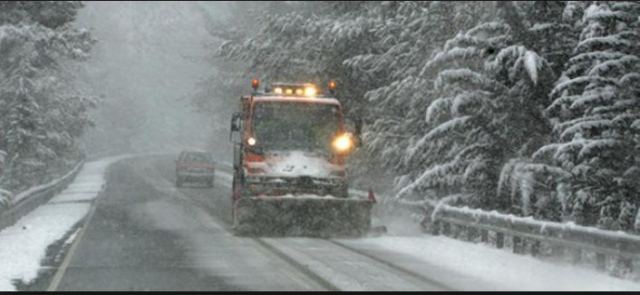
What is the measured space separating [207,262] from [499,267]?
443cm

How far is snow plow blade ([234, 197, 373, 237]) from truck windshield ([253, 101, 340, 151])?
123 cm

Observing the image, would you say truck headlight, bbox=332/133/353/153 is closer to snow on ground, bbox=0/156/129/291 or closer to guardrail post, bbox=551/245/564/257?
guardrail post, bbox=551/245/564/257

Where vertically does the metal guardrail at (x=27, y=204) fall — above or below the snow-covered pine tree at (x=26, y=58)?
below

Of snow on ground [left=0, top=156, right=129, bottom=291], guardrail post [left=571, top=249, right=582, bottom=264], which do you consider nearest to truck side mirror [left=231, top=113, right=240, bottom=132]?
snow on ground [left=0, top=156, right=129, bottom=291]

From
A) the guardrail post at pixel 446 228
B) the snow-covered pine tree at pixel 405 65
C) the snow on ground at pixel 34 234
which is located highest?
the snow-covered pine tree at pixel 405 65

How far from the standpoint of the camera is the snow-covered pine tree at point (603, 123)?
15.0m

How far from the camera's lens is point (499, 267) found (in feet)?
44.5

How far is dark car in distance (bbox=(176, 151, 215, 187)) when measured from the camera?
3978cm

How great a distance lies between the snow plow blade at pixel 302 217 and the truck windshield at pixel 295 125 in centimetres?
123

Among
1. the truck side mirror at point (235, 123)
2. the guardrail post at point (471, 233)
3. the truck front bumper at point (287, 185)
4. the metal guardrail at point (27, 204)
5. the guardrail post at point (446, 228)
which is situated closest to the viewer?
the guardrail post at point (471, 233)

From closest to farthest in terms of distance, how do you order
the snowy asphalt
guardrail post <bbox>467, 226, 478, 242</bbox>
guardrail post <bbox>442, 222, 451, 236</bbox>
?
the snowy asphalt, guardrail post <bbox>467, 226, 478, 242</bbox>, guardrail post <bbox>442, 222, 451, 236</bbox>

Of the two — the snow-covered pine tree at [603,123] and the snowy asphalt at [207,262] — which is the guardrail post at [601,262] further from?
the snowy asphalt at [207,262]

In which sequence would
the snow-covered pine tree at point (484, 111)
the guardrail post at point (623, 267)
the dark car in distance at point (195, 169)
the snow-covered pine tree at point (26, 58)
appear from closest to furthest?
the guardrail post at point (623, 267)
the snow-covered pine tree at point (484, 111)
the snow-covered pine tree at point (26, 58)
the dark car in distance at point (195, 169)

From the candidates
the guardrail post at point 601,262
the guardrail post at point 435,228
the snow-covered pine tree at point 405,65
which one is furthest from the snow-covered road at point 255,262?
the snow-covered pine tree at point 405,65
